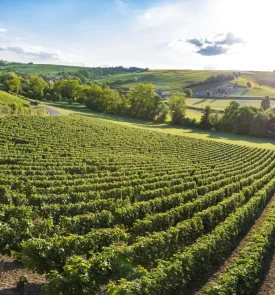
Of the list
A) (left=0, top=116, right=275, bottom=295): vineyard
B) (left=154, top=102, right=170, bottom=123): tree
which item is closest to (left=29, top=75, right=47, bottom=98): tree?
(left=154, top=102, right=170, bottom=123): tree

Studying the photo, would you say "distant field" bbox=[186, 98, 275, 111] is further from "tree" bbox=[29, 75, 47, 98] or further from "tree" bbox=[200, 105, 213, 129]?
"tree" bbox=[29, 75, 47, 98]

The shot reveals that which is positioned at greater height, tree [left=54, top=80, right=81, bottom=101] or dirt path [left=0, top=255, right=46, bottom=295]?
tree [left=54, top=80, right=81, bottom=101]

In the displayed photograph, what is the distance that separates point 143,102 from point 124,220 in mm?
98211

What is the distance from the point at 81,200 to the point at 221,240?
1101 cm

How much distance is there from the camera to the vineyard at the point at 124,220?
13719mm

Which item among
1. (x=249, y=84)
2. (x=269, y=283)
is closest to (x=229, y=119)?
(x=269, y=283)

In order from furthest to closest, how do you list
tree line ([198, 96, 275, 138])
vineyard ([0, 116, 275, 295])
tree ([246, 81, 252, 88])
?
tree ([246, 81, 252, 88])
tree line ([198, 96, 275, 138])
vineyard ([0, 116, 275, 295])

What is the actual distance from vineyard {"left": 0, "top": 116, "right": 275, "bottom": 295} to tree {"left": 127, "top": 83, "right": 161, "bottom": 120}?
65.5m

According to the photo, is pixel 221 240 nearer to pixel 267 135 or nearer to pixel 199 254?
pixel 199 254

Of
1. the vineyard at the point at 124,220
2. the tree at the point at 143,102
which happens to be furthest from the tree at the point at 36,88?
the vineyard at the point at 124,220

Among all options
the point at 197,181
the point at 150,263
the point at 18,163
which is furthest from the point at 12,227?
the point at 197,181

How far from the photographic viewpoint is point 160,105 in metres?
113

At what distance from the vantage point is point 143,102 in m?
117

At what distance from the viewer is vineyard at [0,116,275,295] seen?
1372 cm
